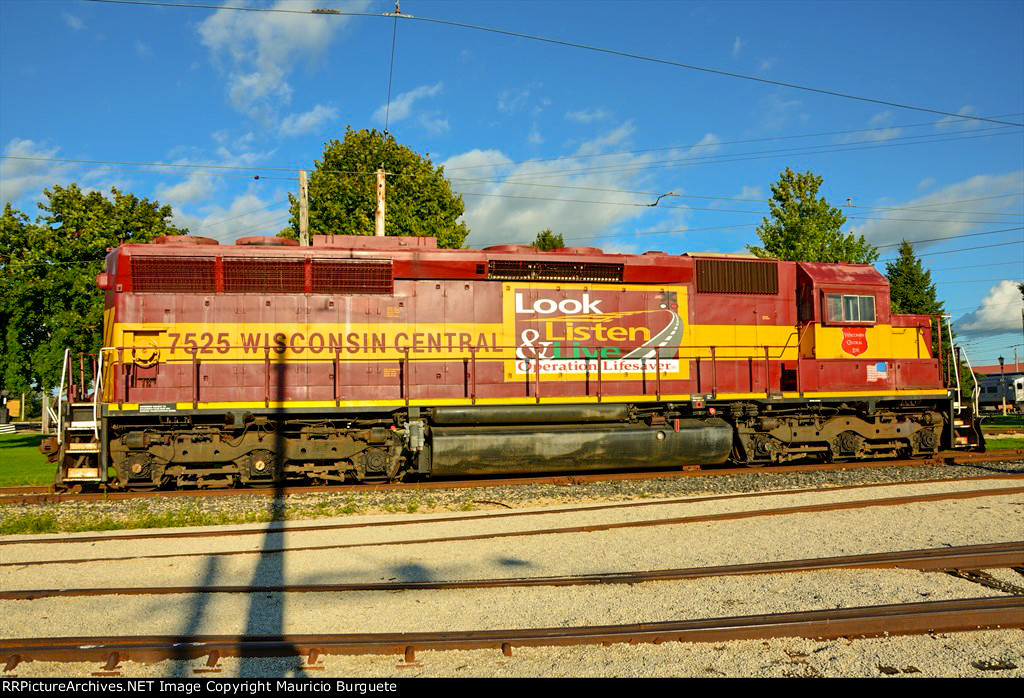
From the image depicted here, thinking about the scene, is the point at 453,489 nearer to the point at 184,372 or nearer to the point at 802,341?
the point at 184,372

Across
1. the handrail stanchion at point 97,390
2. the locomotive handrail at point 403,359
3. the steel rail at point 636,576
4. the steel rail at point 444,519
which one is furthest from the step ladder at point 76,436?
the steel rail at point 636,576

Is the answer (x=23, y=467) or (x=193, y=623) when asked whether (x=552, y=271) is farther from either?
(x=23, y=467)

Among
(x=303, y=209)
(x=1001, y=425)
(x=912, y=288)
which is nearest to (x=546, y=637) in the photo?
(x=303, y=209)

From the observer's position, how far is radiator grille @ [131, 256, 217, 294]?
37.6ft

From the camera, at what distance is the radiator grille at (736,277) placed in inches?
530

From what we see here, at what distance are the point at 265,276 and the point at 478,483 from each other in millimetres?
5221

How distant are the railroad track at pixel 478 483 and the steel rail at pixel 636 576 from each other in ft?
15.7

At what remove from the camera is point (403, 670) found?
4289 mm

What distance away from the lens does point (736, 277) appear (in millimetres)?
13594

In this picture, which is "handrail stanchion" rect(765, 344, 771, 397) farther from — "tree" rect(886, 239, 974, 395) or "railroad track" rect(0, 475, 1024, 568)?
"tree" rect(886, 239, 974, 395)

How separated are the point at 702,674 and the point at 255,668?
2.84 m

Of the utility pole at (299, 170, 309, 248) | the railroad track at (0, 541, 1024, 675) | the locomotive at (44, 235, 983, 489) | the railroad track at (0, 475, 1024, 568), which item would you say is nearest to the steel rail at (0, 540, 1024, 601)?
the railroad track at (0, 541, 1024, 675)

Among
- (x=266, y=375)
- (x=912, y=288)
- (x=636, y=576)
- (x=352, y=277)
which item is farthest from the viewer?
(x=912, y=288)

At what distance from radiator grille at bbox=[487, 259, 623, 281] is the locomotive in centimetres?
4
